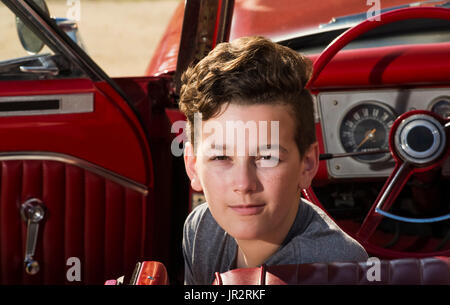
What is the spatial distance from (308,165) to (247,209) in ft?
0.77

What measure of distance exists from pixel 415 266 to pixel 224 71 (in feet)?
1.72

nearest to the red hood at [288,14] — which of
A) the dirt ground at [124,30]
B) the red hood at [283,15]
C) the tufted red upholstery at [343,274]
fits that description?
the red hood at [283,15]

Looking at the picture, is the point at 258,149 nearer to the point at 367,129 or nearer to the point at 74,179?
the point at 367,129

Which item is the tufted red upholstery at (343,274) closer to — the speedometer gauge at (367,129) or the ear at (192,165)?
the ear at (192,165)

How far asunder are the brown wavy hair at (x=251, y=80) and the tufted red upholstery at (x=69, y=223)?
748 mm

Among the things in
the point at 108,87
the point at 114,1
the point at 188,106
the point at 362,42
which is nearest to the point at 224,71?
the point at 188,106

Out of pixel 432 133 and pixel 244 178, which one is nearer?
pixel 244 178

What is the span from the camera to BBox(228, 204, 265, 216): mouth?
119cm

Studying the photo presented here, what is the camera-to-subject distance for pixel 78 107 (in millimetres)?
1873

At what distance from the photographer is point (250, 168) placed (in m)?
1.18

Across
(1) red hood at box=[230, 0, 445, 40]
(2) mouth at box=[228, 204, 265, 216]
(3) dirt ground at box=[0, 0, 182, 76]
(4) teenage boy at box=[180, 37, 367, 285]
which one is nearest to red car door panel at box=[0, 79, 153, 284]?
(1) red hood at box=[230, 0, 445, 40]

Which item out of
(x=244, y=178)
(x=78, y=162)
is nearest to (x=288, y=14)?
(x=78, y=162)

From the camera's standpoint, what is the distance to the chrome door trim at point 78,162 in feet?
6.22
